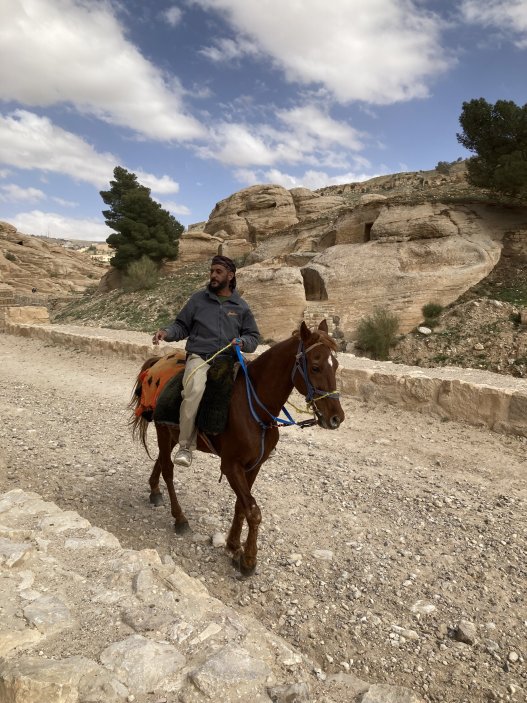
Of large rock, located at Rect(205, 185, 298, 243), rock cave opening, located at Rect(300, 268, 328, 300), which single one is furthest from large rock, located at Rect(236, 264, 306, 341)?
large rock, located at Rect(205, 185, 298, 243)

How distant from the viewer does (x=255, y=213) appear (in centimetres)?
3725

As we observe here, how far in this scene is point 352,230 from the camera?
20.4 m

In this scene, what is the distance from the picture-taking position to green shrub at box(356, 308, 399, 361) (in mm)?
13578

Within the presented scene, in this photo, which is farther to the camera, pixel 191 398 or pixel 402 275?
pixel 402 275

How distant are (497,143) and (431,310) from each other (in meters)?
8.28

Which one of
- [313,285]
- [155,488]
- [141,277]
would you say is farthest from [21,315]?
[155,488]

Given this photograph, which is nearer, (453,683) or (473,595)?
(453,683)

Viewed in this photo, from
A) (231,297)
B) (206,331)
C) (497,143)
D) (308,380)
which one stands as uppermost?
(497,143)

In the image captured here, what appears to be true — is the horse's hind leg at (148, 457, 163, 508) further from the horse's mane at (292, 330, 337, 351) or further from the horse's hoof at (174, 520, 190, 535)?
the horse's mane at (292, 330, 337, 351)

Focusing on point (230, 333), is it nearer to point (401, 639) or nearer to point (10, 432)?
point (401, 639)

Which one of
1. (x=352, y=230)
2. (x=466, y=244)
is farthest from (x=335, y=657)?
(x=352, y=230)

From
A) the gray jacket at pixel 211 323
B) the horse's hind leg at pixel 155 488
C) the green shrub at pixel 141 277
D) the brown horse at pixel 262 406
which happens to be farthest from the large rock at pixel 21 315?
the brown horse at pixel 262 406

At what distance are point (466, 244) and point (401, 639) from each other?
1571 cm

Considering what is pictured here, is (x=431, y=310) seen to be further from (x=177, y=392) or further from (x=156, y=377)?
(x=177, y=392)
